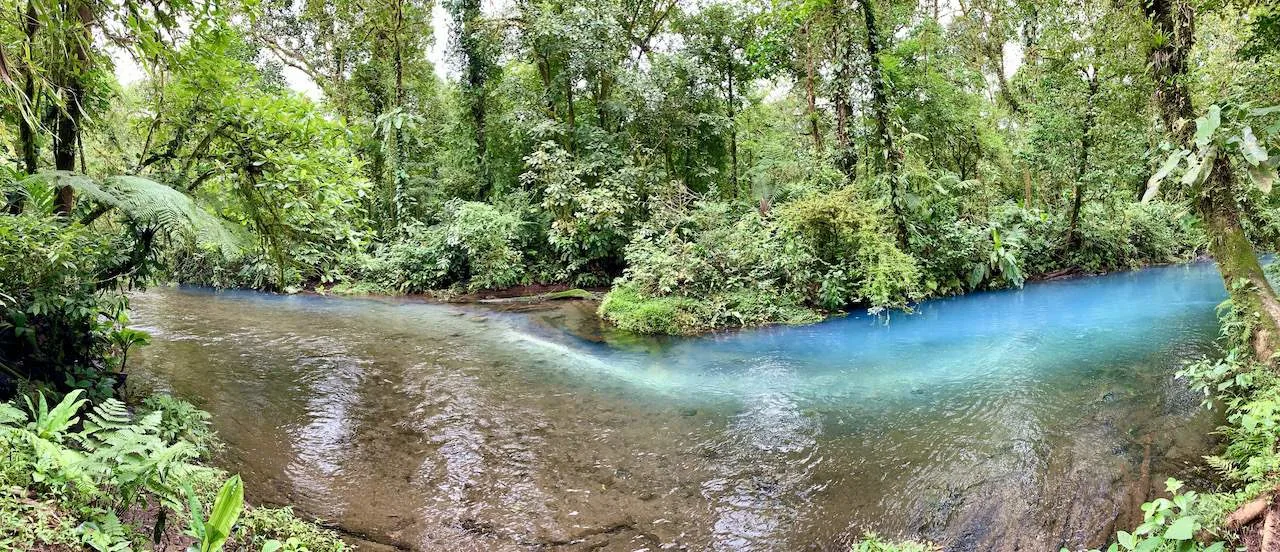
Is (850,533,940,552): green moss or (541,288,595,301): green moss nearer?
(850,533,940,552): green moss

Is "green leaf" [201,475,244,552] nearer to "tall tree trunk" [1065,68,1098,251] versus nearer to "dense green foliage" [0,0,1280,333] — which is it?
"dense green foliage" [0,0,1280,333]

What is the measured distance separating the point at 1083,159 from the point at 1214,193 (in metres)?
10.2

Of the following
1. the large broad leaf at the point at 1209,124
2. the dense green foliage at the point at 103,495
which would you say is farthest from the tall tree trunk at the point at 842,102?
the dense green foliage at the point at 103,495

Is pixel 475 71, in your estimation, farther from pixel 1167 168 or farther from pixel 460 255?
pixel 1167 168

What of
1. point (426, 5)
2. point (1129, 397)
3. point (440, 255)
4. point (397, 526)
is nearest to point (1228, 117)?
point (1129, 397)

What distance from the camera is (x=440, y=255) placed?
16328 millimetres

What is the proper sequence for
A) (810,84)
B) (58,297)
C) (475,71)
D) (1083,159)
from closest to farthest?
(58,297) < (1083,159) < (810,84) < (475,71)

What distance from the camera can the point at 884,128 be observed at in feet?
40.8

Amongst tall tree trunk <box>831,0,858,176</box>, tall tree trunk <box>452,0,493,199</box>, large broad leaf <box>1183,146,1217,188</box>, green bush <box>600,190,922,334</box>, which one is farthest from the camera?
tall tree trunk <box>452,0,493,199</box>

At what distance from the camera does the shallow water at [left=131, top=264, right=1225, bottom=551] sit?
418cm

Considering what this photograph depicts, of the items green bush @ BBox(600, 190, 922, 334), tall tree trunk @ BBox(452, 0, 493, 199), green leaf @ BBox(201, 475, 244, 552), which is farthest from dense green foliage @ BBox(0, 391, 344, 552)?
tall tree trunk @ BBox(452, 0, 493, 199)

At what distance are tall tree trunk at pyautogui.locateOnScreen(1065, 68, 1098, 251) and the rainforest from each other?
0.11m

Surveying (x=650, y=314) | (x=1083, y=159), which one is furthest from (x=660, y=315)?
(x=1083, y=159)

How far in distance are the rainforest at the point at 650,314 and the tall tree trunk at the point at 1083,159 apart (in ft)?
0.37
